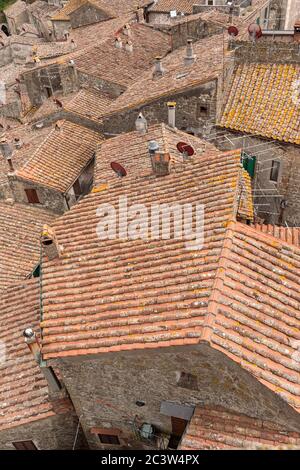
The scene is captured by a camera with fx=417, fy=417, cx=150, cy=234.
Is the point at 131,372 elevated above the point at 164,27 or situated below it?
below

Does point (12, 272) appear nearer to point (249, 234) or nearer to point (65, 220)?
point (65, 220)

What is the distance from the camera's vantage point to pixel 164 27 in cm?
3406

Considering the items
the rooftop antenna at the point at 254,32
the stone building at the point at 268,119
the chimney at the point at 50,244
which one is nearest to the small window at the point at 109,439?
the chimney at the point at 50,244

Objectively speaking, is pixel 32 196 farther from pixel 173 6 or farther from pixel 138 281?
pixel 173 6

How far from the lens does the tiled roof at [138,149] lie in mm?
16869

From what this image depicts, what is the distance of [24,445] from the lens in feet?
38.7

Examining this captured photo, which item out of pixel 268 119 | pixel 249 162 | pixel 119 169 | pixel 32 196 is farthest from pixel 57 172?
pixel 268 119

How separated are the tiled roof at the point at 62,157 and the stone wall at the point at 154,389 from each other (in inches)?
492

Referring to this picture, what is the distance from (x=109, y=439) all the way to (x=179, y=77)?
15.9 m

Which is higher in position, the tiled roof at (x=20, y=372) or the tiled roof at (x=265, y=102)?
the tiled roof at (x=265, y=102)

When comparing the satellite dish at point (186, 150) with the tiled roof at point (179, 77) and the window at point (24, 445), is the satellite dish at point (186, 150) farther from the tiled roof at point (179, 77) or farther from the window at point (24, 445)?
the window at point (24, 445)

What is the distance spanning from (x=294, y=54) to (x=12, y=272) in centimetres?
1601

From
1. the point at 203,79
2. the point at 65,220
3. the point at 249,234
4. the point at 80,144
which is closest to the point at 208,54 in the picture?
the point at 203,79

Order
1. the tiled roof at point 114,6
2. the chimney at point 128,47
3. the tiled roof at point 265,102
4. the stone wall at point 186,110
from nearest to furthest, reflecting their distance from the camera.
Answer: the tiled roof at point 265,102
the stone wall at point 186,110
the chimney at point 128,47
the tiled roof at point 114,6
